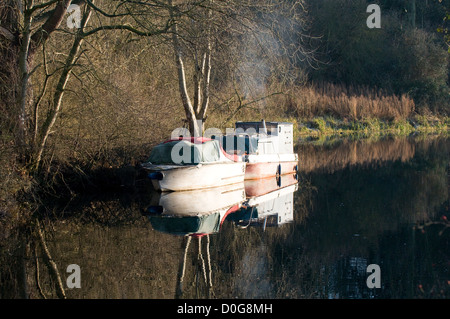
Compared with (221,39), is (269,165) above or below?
below

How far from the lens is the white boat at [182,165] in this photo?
53.8 ft

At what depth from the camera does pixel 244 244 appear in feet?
37.9

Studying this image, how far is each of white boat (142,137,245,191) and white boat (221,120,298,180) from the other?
2412mm

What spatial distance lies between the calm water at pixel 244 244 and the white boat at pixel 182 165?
0.35 metres

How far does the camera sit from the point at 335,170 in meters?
22.4

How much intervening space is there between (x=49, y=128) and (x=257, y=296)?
348 inches

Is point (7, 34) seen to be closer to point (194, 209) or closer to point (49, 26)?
point (49, 26)

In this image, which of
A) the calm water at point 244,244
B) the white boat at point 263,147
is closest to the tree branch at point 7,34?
the calm water at point 244,244

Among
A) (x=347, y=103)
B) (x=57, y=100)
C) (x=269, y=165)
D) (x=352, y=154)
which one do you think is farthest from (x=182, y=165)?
(x=347, y=103)

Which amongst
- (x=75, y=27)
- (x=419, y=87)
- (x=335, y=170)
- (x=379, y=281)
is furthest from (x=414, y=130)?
(x=379, y=281)

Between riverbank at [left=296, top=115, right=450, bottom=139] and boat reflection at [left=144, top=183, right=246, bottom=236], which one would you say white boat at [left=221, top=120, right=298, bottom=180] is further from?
riverbank at [left=296, top=115, right=450, bottom=139]

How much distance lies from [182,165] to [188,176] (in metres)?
0.37

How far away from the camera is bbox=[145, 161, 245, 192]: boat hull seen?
16359mm

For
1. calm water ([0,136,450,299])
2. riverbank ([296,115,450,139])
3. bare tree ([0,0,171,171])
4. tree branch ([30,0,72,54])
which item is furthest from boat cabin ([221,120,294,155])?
riverbank ([296,115,450,139])
